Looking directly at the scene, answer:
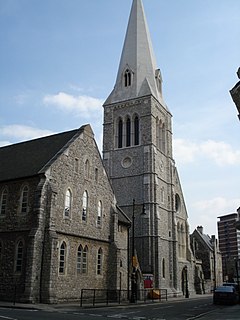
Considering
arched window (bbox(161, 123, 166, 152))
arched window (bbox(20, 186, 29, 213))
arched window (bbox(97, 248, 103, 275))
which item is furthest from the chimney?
arched window (bbox(20, 186, 29, 213))

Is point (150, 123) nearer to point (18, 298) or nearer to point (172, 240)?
point (172, 240)

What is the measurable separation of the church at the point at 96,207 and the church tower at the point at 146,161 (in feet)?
0.44

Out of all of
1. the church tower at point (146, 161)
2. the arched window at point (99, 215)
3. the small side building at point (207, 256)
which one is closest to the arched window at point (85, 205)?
the arched window at point (99, 215)

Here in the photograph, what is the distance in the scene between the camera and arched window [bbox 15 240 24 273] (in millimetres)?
25078

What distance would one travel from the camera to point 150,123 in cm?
4869

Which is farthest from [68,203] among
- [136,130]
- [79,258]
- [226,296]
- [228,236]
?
[228,236]

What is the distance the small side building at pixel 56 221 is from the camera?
2425 centimetres

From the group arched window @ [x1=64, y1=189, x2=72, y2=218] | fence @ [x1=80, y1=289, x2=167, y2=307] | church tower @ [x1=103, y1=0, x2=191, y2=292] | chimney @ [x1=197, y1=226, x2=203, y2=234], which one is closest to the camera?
fence @ [x1=80, y1=289, x2=167, y2=307]

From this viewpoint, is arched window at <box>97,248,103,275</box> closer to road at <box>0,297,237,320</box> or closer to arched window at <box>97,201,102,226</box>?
arched window at <box>97,201,102,226</box>

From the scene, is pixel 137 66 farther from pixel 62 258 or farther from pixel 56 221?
pixel 62 258

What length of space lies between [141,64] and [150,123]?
10389 millimetres

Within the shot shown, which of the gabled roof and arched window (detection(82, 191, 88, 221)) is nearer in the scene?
the gabled roof

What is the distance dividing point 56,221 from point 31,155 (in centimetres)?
678

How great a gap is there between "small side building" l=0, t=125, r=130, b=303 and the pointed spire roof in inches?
860
